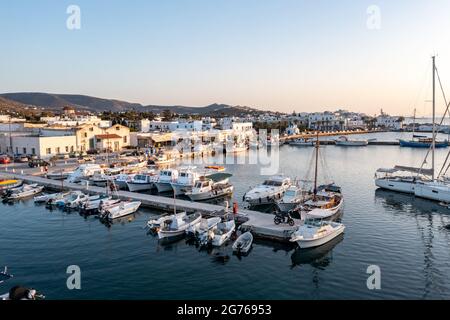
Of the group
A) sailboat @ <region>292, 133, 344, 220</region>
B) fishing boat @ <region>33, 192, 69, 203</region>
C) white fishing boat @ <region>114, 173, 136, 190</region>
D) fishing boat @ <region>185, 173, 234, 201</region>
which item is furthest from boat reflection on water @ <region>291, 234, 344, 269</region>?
white fishing boat @ <region>114, 173, 136, 190</region>

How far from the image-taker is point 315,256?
19828 mm

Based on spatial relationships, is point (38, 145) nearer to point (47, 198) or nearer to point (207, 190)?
point (47, 198)

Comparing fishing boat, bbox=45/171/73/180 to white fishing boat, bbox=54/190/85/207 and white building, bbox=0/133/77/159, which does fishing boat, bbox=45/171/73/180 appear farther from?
white building, bbox=0/133/77/159

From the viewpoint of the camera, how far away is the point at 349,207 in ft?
100

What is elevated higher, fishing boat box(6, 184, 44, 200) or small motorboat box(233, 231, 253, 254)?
fishing boat box(6, 184, 44, 200)

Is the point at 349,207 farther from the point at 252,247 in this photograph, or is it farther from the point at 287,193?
the point at 252,247

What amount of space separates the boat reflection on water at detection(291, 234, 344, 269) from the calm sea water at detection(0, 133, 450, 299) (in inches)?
2.0

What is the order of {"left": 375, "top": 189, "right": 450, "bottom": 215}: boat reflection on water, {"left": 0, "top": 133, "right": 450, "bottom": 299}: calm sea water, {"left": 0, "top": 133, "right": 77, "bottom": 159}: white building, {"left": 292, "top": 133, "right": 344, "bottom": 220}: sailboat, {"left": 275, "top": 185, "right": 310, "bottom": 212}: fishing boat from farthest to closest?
{"left": 0, "top": 133, "right": 77, "bottom": 159}: white building, {"left": 375, "top": 189, "right": 450, "bottom": 215}: boat reflection on water, {"left": 275, "top": 185, "right": 310, "bottom": 212}: fishing boat, {"left": 292, "top": 133, "right": 344, "bottom": 220}: sailboat, {"left": 0, "top": 133, "right": 450, "bottom": 299}: calm sea water

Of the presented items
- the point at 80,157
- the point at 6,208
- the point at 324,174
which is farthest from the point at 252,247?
the point at 80,157

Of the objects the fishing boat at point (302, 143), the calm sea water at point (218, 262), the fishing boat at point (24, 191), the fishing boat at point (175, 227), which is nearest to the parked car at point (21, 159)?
the fishing boat at point (24, 191)

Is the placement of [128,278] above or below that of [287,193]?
below

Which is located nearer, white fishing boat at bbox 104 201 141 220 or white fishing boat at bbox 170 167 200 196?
white fishing boat at bbox 104 201 141 220

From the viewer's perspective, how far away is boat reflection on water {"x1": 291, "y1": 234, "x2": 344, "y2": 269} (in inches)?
745

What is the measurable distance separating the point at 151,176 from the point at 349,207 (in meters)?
18.8
